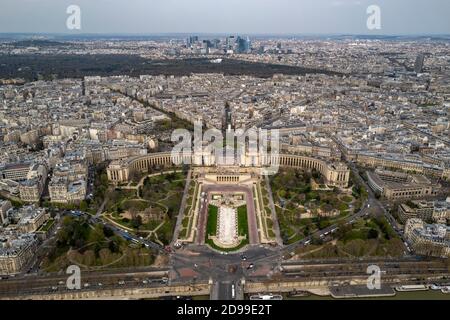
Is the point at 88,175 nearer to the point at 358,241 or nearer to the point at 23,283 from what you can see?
the point at 23,283

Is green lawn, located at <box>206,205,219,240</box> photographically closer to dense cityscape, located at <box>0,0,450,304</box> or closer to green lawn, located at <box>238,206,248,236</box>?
dense cityscape, located at <box>0,0,450,304</box>

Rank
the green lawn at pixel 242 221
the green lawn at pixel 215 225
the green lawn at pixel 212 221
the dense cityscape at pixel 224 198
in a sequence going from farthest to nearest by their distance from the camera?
1. the green lawn at pixel 212 221
2. the green lawn at pixel 242 221
3. the green lawn at pixel 215 225
4. the dense cityscape at pixel 224 198

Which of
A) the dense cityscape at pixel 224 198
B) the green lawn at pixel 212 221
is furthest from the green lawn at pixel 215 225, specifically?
the dense cityscape at pixel 224 198

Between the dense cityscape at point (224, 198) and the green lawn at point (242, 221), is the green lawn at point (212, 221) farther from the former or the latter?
the green lawn at point (242, 221)

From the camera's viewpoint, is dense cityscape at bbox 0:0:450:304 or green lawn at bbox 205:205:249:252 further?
green lawn at bbox 205:205:249:252

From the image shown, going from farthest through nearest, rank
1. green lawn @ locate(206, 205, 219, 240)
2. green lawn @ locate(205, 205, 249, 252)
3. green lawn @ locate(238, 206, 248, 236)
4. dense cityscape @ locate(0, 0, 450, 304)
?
green lawn @ locate(206, 205, 219, 240), green lawn @ locate(238, 206, 248, 236), green lawn @ locate(205, 205, 249, 252), dense cityscape @ locate(0, 0, 450, 304)

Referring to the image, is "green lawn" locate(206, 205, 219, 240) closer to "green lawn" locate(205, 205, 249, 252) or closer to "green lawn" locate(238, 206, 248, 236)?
"green lawn" locate(205, 205, 249, 252)

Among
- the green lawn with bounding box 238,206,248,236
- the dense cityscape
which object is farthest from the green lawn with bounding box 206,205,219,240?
the green lawn with bounding box 238,206,248,236

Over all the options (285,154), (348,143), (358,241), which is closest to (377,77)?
(348,143)

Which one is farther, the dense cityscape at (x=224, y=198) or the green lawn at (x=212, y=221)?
the green lawn at (x=212, y=221)

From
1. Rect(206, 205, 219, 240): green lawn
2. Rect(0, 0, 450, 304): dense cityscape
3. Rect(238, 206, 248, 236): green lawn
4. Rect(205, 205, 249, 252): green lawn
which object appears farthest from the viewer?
Rect(206, 205, 219, 240): green lawn
